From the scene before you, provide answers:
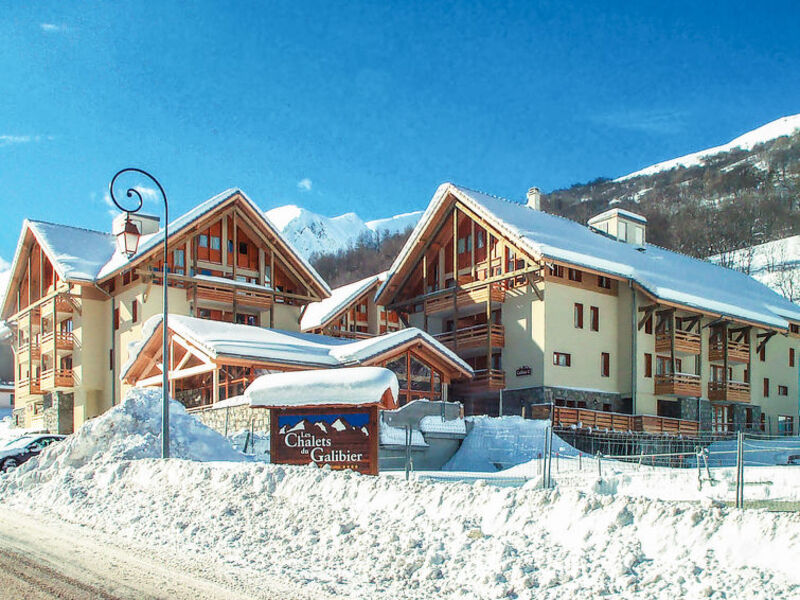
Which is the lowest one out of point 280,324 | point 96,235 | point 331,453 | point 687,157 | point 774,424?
point 774,424

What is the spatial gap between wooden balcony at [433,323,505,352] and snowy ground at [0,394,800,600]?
24491mm

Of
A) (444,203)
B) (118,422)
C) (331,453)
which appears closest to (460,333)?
(444,203)

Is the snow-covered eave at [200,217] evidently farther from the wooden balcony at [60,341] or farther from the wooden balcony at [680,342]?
the wooden balcony at [680,342]

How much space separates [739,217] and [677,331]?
8499 cm

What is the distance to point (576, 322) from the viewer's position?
38.4 m

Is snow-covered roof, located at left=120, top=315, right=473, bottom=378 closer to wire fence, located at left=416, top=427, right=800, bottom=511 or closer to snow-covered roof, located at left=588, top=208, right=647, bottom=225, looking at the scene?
wire fence, located at left=416, top=427, right=800, bottom=511

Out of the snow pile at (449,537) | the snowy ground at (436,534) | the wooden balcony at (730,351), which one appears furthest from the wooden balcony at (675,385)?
the snow pile at (449,537)

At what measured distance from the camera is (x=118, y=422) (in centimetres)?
1981

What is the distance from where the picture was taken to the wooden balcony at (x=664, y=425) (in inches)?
1463

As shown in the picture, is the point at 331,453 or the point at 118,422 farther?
the point at 118,422

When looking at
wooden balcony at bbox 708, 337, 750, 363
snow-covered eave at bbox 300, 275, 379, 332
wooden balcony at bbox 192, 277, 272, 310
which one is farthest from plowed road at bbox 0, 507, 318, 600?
snow-covered eave at bbox 300, 275, 379, 332

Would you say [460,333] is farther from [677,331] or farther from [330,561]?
[330,561]

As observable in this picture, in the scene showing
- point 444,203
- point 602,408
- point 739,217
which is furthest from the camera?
point 739,217

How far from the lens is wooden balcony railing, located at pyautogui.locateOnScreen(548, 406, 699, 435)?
113 ft
